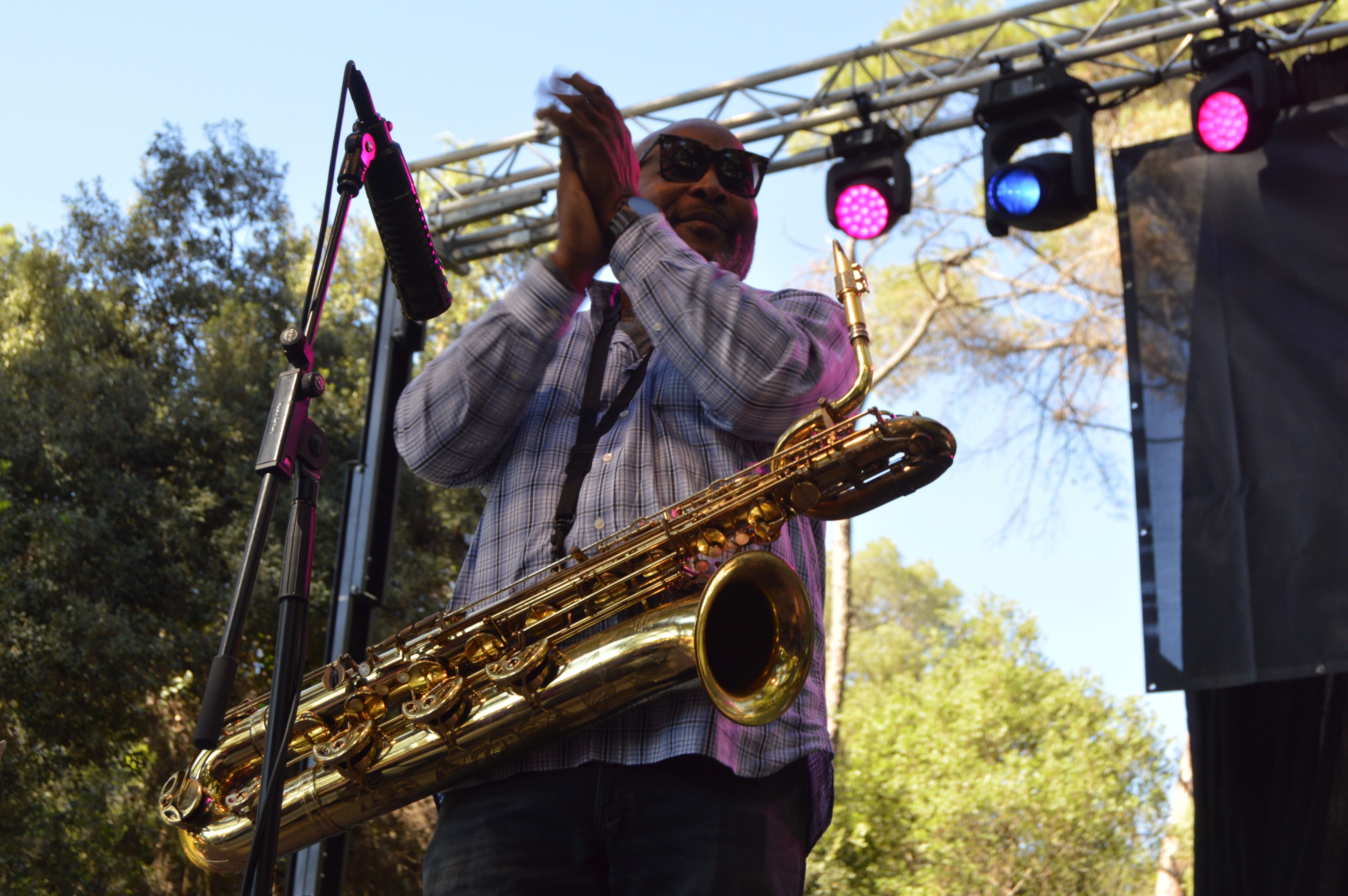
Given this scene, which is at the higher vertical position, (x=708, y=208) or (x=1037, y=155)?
(x=1037, y=155)

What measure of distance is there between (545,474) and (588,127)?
66 centimetres

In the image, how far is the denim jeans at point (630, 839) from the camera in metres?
1.83

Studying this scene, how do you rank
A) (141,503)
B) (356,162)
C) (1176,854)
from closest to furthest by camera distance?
(356,162) → (141,503) → (1176,854)

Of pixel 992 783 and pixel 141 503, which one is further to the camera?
pixel 992 783

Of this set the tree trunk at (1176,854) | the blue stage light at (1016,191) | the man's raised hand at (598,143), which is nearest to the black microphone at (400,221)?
the man's raised hand at (598,143)

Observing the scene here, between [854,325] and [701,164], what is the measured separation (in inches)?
24.7

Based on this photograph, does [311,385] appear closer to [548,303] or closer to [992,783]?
[548,303]

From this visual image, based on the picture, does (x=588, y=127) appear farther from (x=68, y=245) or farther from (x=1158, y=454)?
(x=68, y=245)

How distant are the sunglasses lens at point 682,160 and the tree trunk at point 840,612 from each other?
465 inches

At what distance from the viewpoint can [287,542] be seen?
1.77 metres

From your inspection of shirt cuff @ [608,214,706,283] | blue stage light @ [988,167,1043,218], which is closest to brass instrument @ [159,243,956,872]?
shirt cuff @ [608,214,706,283]

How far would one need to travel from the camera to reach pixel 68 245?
39.6 ft

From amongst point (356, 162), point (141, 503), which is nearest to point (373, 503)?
point (356, 162)

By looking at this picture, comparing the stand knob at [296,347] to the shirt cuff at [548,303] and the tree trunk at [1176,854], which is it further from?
the tree trunk at [1176,854]
